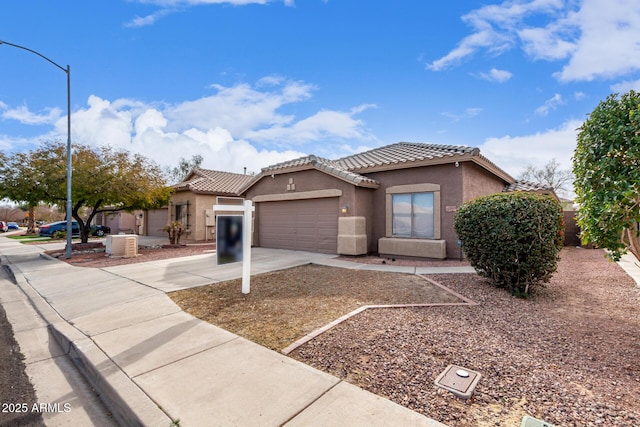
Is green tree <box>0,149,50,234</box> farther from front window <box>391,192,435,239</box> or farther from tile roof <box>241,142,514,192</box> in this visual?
front window <box>391,192,435,239</box>

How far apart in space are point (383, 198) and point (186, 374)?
1043cm

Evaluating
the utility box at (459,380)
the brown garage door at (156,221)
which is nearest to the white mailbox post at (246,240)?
the utility box at (459,380)

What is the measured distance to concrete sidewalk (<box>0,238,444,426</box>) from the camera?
8.80 ft

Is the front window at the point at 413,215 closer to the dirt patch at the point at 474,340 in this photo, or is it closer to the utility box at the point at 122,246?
the dirt patch at the point at 474,340

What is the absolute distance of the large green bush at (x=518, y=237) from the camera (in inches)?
237

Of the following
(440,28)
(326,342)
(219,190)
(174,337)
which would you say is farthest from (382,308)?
(219,190)

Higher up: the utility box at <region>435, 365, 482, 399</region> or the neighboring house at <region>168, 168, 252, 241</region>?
the neighboring house at <region>168, 168, 252, 241</region>

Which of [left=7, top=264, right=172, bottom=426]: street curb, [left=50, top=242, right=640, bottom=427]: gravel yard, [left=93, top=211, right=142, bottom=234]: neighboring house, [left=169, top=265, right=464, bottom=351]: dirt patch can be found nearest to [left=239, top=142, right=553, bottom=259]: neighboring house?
[left=169, top=265, right=464, bottom=351]: dirt patch

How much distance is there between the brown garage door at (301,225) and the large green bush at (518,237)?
6.82 metres

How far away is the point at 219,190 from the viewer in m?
20.9

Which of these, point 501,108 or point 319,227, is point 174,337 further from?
point 501,108

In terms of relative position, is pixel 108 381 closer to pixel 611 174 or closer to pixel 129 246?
pixel 611 174

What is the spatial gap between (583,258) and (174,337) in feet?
49.3

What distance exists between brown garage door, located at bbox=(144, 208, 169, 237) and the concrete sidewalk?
18.3 meters
